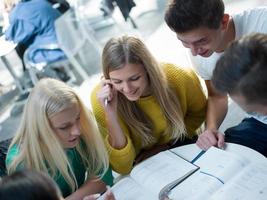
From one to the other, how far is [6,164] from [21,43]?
198 centimetres

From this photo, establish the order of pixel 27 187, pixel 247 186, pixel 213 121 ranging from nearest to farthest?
pixel 27 187 → pixel 247 186 → pixel 213 121

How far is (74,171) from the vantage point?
1377mm

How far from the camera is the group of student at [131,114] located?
124 centimetres

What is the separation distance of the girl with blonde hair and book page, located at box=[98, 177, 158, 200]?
0.14 m

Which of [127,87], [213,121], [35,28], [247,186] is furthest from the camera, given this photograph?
[35,28]

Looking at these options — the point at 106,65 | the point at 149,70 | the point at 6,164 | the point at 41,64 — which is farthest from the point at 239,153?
the point at 41,64

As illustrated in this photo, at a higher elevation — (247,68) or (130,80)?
(247,68)

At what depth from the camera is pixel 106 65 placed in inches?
53.6

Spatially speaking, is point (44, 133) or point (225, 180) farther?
point (44, 133)

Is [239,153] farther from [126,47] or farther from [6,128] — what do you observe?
[6,128]

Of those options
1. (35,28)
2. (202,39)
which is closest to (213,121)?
(202,39)

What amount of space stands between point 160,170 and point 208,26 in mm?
535

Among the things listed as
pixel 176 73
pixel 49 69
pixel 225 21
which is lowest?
pixel 49 69

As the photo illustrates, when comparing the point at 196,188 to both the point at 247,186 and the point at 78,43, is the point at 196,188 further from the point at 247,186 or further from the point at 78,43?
the point at 78,43
